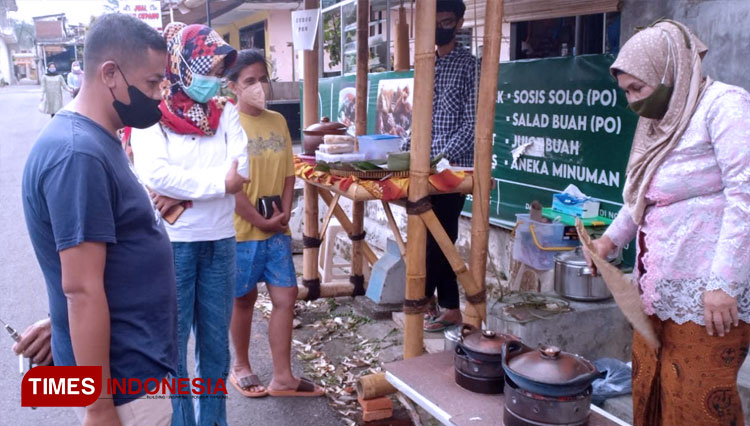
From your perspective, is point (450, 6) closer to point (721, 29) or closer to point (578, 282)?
point (721, 29)

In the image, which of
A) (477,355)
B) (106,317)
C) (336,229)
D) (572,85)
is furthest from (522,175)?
(106,317)

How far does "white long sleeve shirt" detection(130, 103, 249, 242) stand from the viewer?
2.75 meters

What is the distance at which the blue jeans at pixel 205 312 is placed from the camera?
9.41 feet

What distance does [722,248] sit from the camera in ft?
6.79

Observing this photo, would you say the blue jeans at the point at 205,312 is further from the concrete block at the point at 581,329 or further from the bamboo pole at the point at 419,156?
the concrete block at the point at 581,329

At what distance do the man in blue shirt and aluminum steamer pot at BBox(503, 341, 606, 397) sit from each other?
119cm

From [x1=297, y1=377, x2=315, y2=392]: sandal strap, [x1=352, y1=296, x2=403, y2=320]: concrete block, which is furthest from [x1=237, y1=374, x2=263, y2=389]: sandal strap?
[x1=352, y1=296, x2=403, y2=320]: concrete block

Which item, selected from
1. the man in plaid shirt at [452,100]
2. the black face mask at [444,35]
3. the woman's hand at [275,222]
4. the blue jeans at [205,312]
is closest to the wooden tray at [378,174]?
the woman's hand at [275,222]

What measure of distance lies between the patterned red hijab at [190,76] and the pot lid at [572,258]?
212 centimetres

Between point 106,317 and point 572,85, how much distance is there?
11.6 ft

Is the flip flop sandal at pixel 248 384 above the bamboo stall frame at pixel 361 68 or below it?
below

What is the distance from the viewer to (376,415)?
3.53 meters

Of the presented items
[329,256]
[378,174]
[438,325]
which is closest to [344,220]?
[329,256]

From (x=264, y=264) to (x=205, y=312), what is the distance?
741 millimetres
